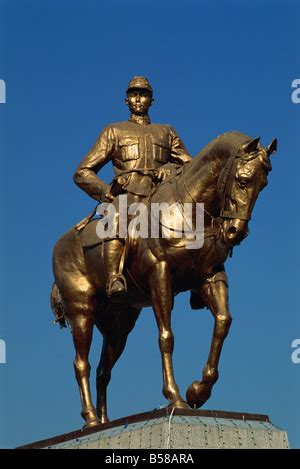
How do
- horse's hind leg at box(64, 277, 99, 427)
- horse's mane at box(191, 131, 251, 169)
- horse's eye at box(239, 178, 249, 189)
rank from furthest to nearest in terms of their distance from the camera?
horse's hind leg at box(64, 277, 99, 427), horse's mane at box(191, 131, 251, 169), horse's eye at box(239, 178, 249, 189)

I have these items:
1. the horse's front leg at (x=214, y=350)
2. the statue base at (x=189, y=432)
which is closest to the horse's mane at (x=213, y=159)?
the horse's front leg at (x=214, y=350)

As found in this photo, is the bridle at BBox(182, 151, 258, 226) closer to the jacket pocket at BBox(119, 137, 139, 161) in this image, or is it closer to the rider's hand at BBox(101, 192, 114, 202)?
the rider's hand at BBox(101, 192, 114, 202)

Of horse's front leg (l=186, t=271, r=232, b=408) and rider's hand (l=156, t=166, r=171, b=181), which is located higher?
rider's hand (l=156, t=166, r=171, b=181)

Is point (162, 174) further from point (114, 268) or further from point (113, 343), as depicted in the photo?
point (113, 343)

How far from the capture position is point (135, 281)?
2161 centimetres

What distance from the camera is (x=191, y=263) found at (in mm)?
21016

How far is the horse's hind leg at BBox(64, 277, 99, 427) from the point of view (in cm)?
2252

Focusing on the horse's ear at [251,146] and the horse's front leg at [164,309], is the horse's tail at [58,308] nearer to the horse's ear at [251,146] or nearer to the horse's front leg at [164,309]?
the horse's front leg at [164,309]

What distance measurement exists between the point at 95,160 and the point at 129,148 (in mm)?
573

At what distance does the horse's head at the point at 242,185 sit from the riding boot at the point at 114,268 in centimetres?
180

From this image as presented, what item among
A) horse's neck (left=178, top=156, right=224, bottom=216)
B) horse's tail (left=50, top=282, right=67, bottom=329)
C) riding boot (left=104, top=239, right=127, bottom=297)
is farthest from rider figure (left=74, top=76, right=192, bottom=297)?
horse's tail (left=50, top=282, right=67, bottom=329)

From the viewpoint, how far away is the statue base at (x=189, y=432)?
19.6 metres

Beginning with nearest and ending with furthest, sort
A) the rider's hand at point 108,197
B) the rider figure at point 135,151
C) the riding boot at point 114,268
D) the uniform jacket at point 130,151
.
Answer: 1. the riding boot at point 114,268
2. the rider's hand at point 108,197
3. the rider figure at point 135,151
4. the uniform jacket at point 130,151
